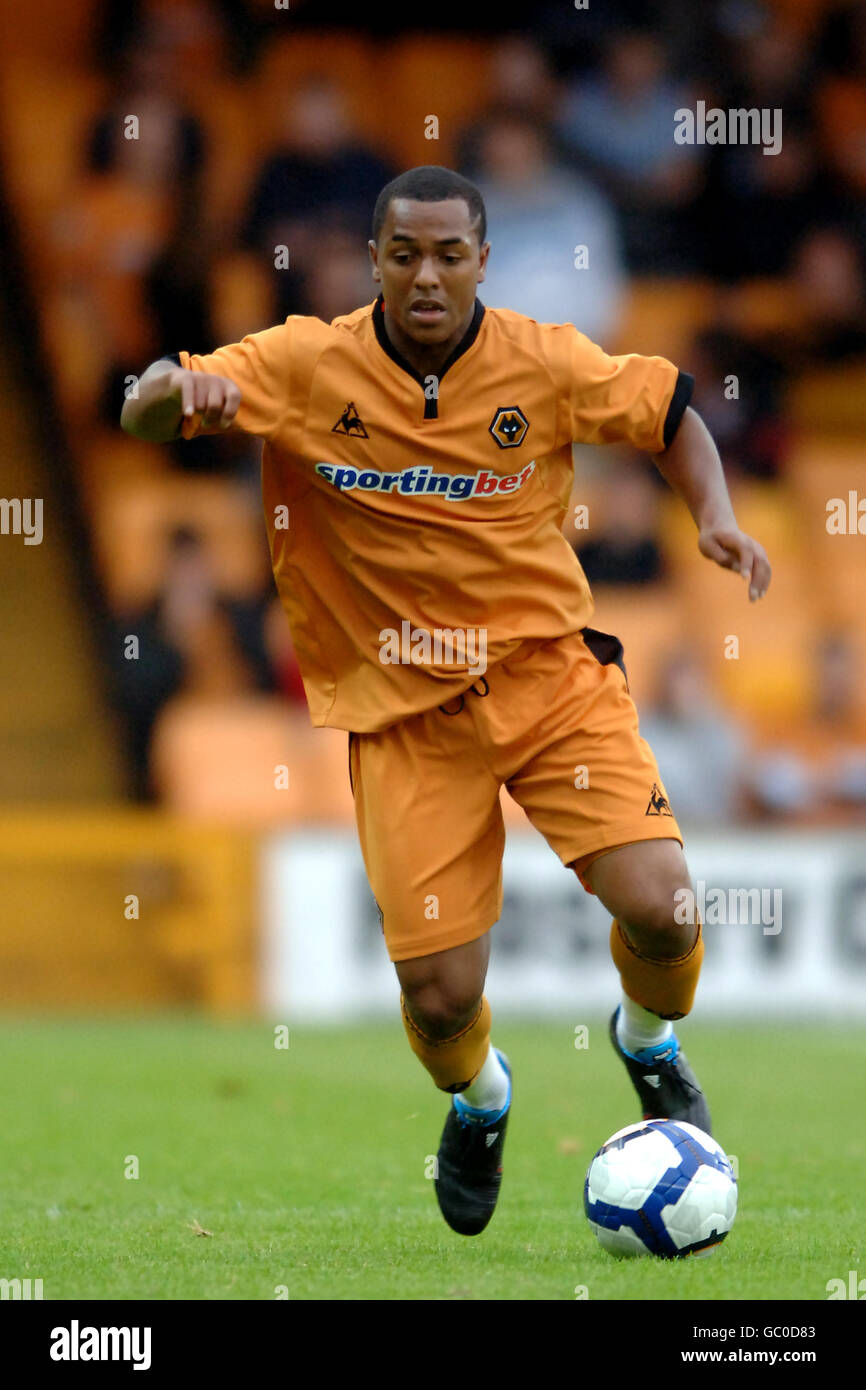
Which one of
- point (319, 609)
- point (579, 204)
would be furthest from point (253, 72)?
point (319, 609)

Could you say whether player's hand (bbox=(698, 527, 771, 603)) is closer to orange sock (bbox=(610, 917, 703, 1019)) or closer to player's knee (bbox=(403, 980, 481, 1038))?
orange sock (bbox=(610, 917, 703, 1019))

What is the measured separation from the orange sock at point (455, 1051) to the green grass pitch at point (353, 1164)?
38 centimetres

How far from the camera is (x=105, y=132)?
46.2ft

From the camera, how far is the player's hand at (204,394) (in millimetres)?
4480

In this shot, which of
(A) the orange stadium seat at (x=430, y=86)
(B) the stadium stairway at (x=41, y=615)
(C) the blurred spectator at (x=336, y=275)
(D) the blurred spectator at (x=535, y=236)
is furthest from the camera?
(A) the orange stadium seat at (x=430, y=86)

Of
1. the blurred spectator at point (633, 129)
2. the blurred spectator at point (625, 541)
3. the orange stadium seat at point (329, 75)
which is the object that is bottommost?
the blurred spectator at point (625, 541)

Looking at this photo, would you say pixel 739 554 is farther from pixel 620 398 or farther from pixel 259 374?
pixel 259 374

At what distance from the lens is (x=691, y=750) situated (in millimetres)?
11852

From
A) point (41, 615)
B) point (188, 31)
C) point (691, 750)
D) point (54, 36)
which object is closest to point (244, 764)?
point (691, 750)

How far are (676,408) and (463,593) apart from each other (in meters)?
0.70

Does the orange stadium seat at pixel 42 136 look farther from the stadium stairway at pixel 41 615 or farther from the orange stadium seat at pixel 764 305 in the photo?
the orange stadium seat at pixel 764 305

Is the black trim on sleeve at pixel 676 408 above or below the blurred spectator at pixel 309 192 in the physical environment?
below

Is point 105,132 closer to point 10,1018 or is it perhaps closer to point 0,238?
point 0,238

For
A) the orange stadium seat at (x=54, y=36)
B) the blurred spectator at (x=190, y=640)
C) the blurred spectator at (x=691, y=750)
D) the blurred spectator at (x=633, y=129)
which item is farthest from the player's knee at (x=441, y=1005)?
the orange stadium seat at (x=54, y=36)
